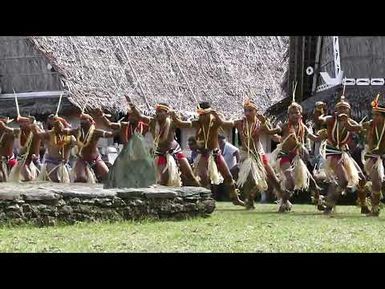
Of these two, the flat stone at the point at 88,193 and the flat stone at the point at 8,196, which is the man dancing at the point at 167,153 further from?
the flat stone at the point at 8,196

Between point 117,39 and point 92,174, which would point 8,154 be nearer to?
point 92,174

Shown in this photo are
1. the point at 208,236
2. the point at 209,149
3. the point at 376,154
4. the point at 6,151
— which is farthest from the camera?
the point at 6,151

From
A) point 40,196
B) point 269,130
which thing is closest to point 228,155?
point 269,130

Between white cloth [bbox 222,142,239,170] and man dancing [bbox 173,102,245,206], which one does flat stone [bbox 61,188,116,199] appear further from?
white cloth [bbox 222,142,239,170]

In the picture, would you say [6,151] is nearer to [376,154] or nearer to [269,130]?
[269,130]

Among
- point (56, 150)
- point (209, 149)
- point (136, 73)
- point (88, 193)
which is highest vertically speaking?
point (136, 73)

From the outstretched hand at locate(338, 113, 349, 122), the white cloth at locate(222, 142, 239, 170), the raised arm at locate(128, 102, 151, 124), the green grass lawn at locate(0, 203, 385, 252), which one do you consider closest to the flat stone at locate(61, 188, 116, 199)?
the green grass lawn at locate(0, 203, 385, 252)

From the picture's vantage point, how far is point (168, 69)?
1820 centimetres

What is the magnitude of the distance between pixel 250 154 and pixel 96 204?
302 cm

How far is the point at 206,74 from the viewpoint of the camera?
18.7 metres

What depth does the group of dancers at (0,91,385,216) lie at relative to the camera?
29.6 feet

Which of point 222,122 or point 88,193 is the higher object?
point 222,122

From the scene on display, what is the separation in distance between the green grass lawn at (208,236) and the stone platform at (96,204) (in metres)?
0.11

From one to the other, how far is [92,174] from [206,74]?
925 cm
